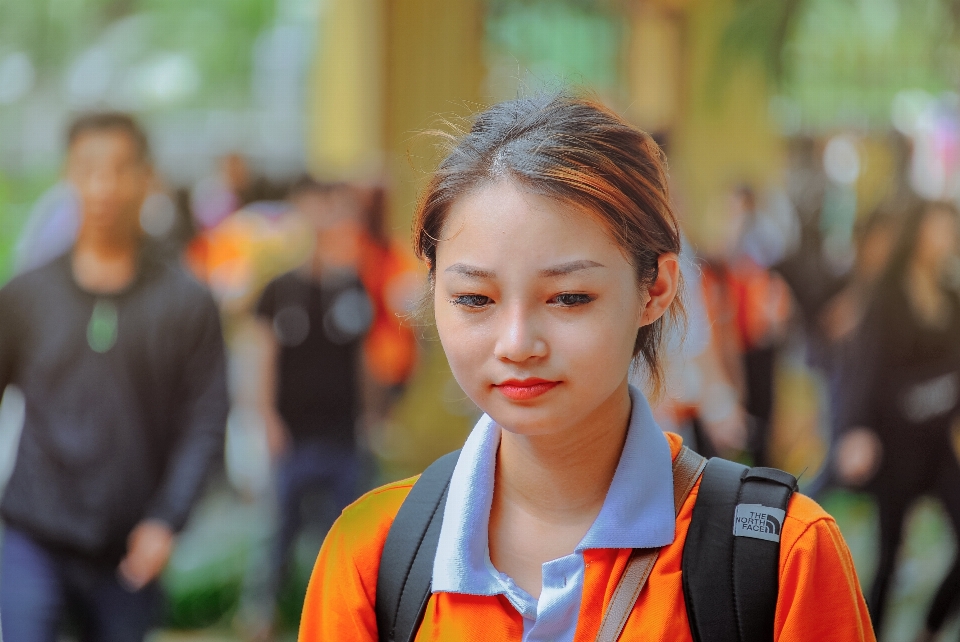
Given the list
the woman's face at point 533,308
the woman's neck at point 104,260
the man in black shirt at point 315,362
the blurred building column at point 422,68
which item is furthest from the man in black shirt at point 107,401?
the woman's face at point 533,308

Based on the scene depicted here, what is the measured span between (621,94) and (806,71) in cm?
82

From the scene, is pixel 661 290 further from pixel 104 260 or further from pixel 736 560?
pixel 104 260

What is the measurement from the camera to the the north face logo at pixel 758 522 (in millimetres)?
983

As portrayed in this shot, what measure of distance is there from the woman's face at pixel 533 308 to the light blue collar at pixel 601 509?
4.2 inches

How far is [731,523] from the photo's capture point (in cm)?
101

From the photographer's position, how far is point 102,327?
3.45m

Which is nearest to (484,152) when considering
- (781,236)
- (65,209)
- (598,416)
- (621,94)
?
(598,416)

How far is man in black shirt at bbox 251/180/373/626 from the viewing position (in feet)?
12.2

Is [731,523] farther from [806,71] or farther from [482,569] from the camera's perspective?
[806,71]

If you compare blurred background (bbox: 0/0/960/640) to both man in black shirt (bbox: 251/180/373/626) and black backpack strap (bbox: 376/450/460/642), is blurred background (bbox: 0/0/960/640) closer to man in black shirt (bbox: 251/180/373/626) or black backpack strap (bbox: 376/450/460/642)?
man in black shirt (bbox: 251/180/373/626)

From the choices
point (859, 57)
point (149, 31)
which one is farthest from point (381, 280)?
point (859, 57)

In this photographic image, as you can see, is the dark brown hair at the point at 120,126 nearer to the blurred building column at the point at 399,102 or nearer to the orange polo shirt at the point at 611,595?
the blurred building column at the point at 399,102

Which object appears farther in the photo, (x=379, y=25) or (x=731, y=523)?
(x=379, y=25)

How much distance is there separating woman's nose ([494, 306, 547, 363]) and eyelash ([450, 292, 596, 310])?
0.03m
